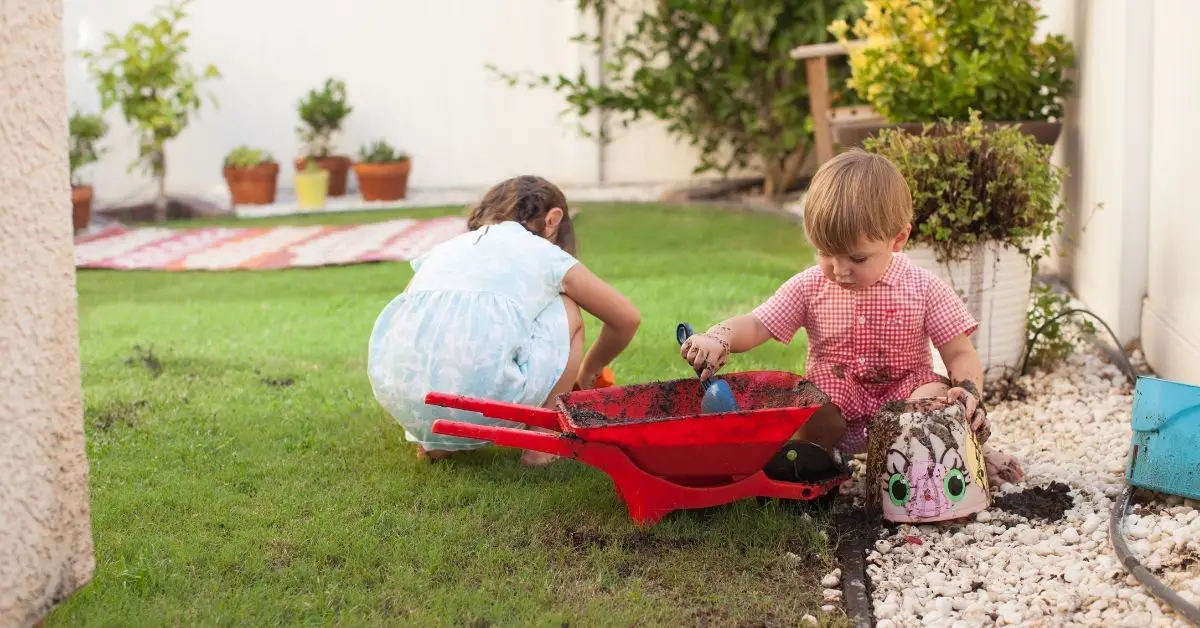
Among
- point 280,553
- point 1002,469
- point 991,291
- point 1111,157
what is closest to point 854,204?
point 1002,469

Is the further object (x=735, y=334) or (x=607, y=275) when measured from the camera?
(x=607, y=275)

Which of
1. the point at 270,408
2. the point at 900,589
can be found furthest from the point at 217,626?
the point at 270,408

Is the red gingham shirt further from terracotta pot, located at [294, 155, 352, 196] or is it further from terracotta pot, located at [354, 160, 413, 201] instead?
terracotta pot, located at [294, 155, 352, 196]

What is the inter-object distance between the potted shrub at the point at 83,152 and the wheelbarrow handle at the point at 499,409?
254 inches

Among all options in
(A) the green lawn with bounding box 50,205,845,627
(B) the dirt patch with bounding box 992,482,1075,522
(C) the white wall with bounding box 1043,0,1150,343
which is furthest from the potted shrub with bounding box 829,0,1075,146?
(B) the dirt patch with bounding box 992,482,1075,522

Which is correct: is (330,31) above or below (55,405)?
above

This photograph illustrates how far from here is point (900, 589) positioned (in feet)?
7.65

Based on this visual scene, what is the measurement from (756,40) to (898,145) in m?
4.87

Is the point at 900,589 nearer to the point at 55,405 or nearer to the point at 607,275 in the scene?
the point at 55,405

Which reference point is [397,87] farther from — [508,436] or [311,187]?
[508,436]

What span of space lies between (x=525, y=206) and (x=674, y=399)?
766 mm

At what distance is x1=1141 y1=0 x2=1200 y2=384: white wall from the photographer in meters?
3.39

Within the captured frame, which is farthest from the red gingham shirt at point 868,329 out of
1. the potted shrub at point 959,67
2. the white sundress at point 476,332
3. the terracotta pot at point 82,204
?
the terracotta pot at point 82,204

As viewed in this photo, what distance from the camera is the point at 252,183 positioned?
367 inches
